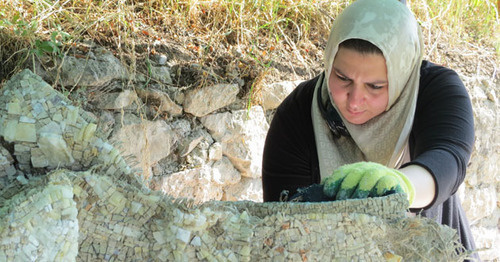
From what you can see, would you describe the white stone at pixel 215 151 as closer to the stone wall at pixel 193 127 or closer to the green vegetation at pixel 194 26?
the stone wall at pixel 193 127

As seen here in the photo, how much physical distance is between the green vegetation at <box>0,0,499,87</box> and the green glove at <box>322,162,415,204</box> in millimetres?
1157

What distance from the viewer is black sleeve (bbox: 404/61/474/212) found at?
4.09 ft

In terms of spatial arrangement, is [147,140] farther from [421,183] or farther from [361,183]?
[361,183]

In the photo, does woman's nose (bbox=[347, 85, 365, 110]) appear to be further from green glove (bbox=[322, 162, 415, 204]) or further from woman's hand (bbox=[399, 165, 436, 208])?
green glove (bbox=[322, 162, 415, 204])

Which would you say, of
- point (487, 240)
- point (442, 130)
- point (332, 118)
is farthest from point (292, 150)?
point (487, 240)

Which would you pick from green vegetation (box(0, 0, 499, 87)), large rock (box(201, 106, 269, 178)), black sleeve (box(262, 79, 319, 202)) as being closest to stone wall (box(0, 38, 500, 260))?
large rock (box(201, 106, 269, 178))

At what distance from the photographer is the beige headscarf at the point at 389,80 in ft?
4.80

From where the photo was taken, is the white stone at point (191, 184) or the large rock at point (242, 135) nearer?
the white stone at point (191, 184)

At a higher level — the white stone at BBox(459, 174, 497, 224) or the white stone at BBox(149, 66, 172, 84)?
the white stone at BBox(149, 66, 172, 84)

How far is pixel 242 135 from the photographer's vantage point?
8.25ft

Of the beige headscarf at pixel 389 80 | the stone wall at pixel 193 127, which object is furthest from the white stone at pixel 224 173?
the beige headscarf at pixel 389 80

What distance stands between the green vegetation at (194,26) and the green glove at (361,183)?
1157 mm

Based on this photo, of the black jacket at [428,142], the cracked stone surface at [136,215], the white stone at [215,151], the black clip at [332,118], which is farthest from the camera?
the white stone at [215,151]

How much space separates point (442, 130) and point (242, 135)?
1.26m
